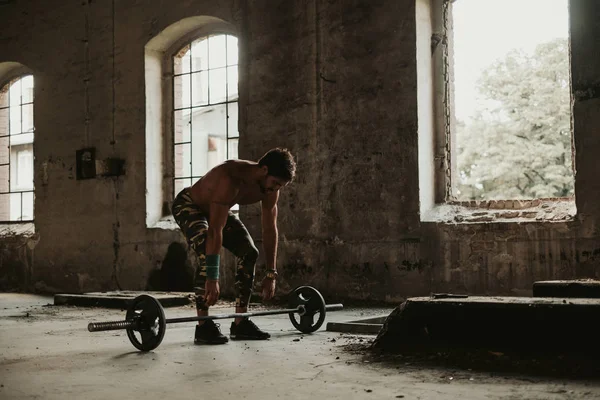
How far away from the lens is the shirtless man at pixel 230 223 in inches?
194

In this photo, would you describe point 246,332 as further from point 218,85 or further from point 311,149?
point 218,85

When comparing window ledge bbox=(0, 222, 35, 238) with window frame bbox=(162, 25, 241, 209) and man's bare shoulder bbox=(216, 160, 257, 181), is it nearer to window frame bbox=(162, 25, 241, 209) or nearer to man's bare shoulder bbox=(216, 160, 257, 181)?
window frame bbox=(162, 25, 241, 209)

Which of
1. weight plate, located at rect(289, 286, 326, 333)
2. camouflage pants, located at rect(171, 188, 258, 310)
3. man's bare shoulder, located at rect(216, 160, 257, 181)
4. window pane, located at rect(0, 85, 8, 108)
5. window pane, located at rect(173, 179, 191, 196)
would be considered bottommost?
weight plate, located at rect(289, 286, 326, 333)

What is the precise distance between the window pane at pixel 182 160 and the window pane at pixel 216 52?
123 centimetres

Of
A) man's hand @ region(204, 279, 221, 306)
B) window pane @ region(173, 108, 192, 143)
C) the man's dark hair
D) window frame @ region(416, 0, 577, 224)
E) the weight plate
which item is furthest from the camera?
window pane @ region(173, 108, 192, 143)

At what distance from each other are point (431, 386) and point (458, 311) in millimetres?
928

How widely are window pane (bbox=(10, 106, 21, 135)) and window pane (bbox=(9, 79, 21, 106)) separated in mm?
86

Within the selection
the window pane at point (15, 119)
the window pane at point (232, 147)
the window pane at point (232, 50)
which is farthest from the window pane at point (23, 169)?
the window pane at point (232, 50)

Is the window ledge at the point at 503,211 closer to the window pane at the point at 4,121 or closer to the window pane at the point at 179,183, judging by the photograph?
the window pane at the point at 179,183

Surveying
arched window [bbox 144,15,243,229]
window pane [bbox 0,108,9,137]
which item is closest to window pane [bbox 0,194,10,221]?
window pane [bbox 0,108,9,137]

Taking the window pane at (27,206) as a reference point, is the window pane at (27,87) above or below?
above

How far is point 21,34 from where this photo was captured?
38.0 ft

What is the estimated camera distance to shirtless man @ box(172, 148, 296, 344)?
194 inches

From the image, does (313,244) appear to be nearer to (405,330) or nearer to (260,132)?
(260,132)
